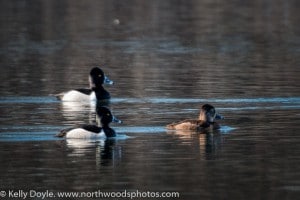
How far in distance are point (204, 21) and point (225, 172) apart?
119ft

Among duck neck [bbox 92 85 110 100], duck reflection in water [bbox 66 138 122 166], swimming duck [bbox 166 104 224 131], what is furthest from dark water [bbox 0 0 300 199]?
duck neck [bbox 92 85 110 100]

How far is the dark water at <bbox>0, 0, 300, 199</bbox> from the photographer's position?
1756 cm

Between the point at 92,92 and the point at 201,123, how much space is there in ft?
21.7

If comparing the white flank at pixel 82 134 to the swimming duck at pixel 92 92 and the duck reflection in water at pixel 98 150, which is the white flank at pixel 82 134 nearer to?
the duck reflection in water at pixel 98 150

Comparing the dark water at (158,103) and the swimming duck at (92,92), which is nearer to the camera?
the dark water at (158,103)

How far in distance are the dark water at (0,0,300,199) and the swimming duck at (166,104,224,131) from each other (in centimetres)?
15

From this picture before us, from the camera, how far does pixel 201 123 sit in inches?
887

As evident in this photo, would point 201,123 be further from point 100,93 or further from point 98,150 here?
point 100,93

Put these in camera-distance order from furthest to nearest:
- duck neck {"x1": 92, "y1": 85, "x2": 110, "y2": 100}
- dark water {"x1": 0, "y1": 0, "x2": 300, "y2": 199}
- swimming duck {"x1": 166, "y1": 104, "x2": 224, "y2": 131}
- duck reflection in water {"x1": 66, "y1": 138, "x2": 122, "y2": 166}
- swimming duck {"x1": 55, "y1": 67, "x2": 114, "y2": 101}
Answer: duck neck {"x1": 92, "y1": 85, "x2": 110, "y2": 100}, swimming duck {"x1": 55, "y1": 67, "x2": 114, "y2": 101}, swimming duck {"x1": 166, "y1": 104, "x2": 224, "y2": 131}, duck reflection in water {"x1": 66, "y1": 138, "x2": 122, "y2": 166}, dark water {"x1": 0, "y1": 0, "x2": 300, "y2": 199}

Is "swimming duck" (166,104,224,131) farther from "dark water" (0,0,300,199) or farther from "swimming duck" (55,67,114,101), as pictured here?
"swimming duck" (55,67,114,101)

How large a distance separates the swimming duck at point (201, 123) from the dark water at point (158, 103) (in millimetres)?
151

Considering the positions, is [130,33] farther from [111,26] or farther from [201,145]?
[201,145]

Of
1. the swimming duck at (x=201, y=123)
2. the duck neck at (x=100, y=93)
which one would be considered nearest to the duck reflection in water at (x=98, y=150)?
the swimming duck at (x=201, y=123)

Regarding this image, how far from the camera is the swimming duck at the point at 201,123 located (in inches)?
882
